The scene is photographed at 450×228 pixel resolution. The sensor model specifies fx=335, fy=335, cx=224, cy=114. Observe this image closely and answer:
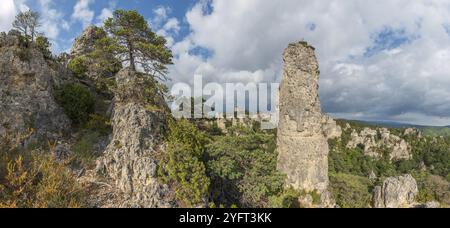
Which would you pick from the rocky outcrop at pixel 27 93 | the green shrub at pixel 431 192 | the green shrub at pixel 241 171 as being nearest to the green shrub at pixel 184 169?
the green shrub at pixel 241 171

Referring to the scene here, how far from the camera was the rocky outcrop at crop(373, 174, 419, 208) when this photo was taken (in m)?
33.4

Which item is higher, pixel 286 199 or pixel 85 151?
pixel 85 151

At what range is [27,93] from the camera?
19.4 m

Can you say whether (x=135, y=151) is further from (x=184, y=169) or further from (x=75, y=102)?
(x=75, y=102)

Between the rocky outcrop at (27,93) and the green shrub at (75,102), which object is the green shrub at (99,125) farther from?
the rocky outcrop at (27,93)

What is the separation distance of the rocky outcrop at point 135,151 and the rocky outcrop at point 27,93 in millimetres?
3539

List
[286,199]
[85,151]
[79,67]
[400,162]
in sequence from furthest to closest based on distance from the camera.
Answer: [400,162], [79,67], [286,199], [85,151]

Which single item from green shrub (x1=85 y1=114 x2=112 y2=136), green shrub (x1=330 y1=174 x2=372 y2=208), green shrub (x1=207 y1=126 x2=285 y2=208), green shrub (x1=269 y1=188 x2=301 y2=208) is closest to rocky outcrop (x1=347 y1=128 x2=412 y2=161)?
green shrub (x1=330 y1=174 x2=372 y2=208)

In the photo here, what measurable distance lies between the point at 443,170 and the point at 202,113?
10331 centimetres

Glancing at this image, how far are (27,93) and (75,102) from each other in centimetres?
259

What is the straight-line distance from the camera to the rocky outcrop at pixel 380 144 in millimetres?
110438

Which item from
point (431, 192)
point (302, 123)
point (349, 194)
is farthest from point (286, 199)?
point (431, 192)

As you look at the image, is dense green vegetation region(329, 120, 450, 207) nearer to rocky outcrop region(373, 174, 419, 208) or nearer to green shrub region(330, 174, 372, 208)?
green shrub region(330, 174, 372, 208)

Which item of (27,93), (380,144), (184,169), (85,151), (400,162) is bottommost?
(400,162)
